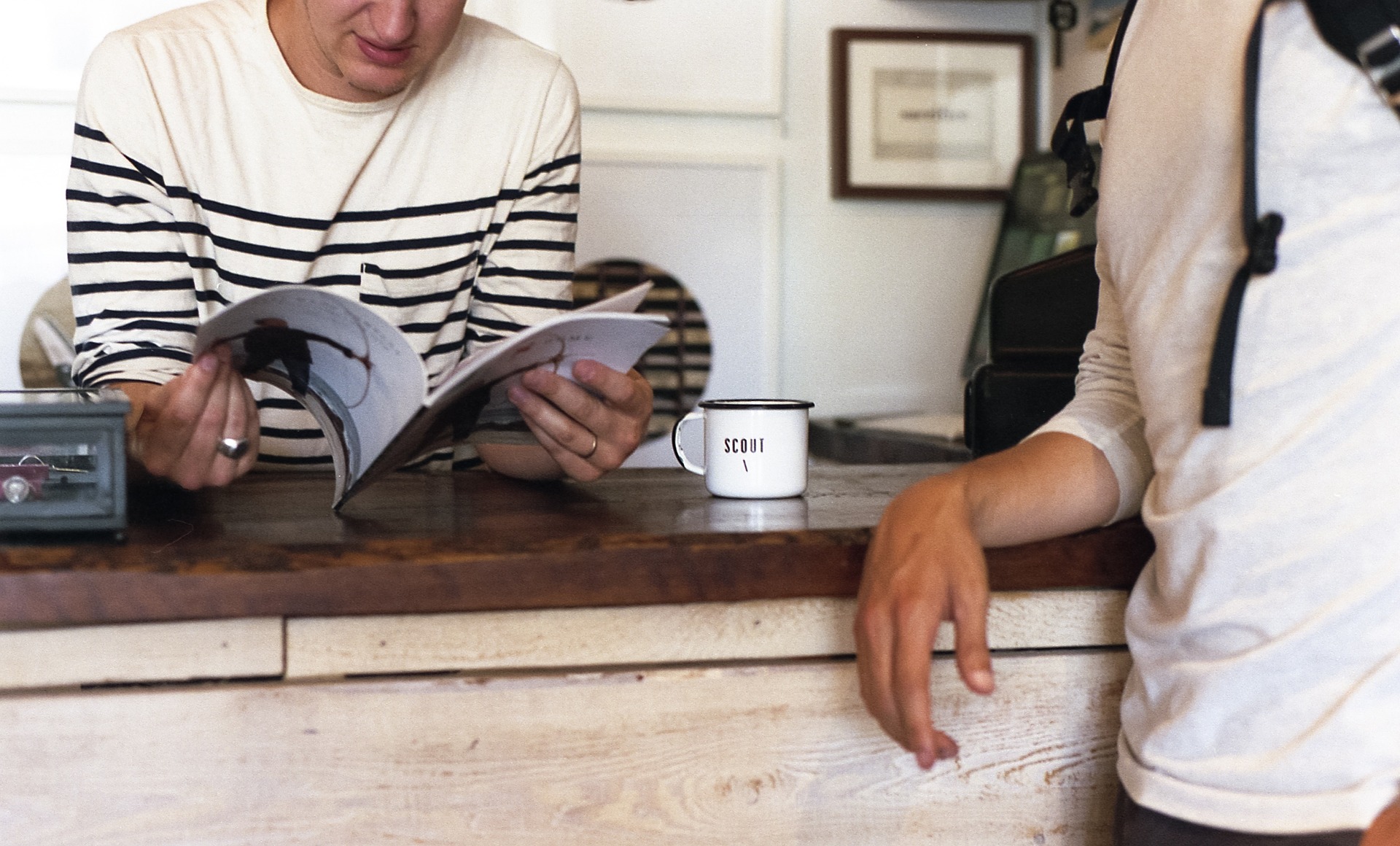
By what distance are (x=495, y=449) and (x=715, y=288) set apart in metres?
1.69

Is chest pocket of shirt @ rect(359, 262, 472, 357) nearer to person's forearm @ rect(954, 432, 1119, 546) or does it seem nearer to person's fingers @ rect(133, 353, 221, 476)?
person's fingers @ rect(133, 353, 221, 476)

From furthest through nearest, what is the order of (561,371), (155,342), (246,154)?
(246,154)
(155,342)
(561,371)

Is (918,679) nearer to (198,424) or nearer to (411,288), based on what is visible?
(198,424)

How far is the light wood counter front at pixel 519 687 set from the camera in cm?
77

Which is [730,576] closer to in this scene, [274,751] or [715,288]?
[274,751]

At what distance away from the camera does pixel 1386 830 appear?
67 cm

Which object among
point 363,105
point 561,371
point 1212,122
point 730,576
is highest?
point 363,105

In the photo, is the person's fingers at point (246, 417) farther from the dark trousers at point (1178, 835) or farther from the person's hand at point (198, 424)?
the dark trousers at point (1178, 835)

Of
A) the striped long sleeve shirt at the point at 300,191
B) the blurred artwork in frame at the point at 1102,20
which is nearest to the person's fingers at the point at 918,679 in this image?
the striped long sleeve shirt at the point at 300,191

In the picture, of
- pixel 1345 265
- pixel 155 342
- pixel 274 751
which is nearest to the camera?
pixel 1345 265

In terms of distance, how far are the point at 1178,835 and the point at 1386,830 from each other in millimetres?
112

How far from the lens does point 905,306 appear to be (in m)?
3.07

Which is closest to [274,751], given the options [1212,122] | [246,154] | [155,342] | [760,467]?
[760,467]

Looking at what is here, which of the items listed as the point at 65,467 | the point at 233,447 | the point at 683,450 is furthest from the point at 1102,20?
the point at 65,467
